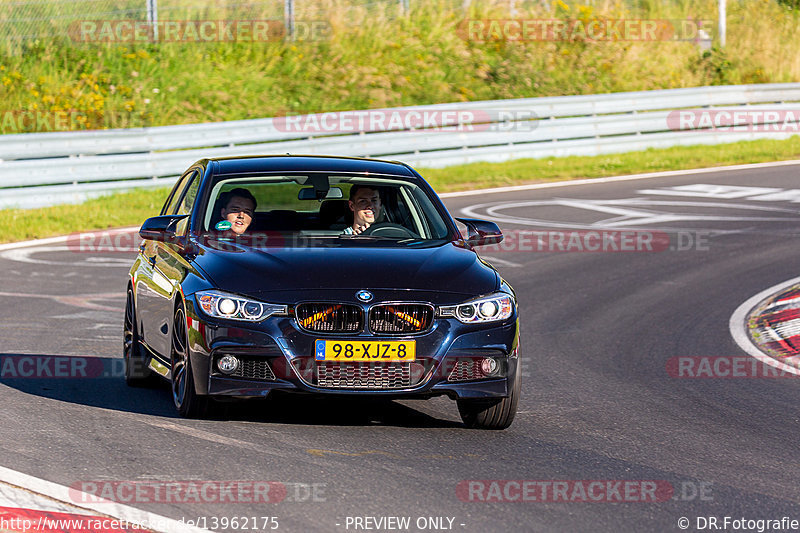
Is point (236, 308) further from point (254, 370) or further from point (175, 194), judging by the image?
point (175, 194)

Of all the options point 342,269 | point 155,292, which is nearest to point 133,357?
point 155,292

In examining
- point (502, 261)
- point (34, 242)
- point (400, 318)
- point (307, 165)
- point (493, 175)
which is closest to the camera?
point (400, 318)

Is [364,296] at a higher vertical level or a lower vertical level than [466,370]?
higher

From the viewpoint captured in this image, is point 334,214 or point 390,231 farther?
point 334,214

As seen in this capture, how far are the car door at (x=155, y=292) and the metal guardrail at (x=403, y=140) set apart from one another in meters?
10.9

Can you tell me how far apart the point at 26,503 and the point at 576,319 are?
6862 mm

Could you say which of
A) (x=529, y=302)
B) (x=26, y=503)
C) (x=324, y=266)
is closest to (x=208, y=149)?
(x=529, y=302)

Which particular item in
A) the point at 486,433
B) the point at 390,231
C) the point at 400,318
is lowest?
the point at 486,433

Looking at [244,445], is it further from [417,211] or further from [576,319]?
[576,319]

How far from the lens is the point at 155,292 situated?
8.21 metres

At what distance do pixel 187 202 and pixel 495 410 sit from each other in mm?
2834

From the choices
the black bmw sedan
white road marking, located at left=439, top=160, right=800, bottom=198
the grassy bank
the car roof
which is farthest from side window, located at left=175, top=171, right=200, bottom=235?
Answer: the grassy bank

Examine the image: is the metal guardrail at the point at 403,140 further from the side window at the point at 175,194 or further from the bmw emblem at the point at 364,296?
the bmw emblem at the point at 364,296

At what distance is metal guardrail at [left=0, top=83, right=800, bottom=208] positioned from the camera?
19.7 meters
